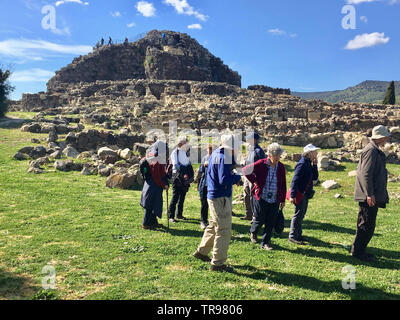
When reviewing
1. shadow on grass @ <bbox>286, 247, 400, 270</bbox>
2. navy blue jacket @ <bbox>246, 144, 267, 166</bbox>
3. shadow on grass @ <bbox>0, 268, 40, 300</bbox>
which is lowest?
shadow on grass @ <bbox>286, 247, 400, 270</bbox>

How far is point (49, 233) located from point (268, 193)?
5.90m

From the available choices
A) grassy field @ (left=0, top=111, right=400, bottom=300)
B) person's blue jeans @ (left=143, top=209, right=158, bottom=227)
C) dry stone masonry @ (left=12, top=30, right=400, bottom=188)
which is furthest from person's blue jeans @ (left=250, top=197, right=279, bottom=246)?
dry stone masonry @ (left=12, top=30, right=400, bottom=188)

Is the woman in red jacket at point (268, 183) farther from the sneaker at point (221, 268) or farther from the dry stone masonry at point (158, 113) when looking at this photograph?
the dry stone masonry at point (158, 113)

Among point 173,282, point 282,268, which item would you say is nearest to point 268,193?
point 282,268

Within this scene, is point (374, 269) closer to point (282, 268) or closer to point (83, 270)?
point (282, 268)

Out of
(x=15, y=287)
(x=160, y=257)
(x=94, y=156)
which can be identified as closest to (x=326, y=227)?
(x=160, y=257)

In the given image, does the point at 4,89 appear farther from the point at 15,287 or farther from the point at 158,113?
the point at 15,287

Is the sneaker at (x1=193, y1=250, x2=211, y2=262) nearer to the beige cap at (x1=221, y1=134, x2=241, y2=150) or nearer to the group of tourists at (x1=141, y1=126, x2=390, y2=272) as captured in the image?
the group of tourists at (x1=141, y1=126, x2=390, y2=272)

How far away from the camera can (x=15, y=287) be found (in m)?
4.93

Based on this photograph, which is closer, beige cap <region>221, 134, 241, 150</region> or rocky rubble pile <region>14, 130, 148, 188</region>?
beige cap <region>221, 134, 241, 150</region>

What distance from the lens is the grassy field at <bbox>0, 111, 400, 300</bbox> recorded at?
4.94m

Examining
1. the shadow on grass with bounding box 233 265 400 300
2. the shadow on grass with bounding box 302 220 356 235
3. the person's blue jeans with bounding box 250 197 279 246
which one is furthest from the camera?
the shadow on grass with bounding box 302 220 356 235

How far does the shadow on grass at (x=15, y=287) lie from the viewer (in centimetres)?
470

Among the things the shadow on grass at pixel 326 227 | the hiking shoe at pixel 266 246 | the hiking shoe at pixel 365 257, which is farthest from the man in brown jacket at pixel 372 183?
the shadow on grass at pixel 326 227
